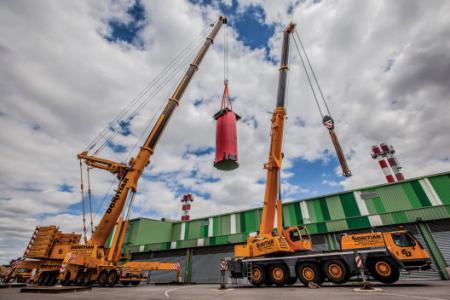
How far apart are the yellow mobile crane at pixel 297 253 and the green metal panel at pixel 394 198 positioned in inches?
531

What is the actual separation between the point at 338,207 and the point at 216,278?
50.0 ft

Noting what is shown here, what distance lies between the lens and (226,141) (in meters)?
12.4

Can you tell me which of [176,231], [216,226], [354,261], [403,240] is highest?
[176,231]

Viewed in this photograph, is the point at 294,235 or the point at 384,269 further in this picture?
the point at 294,235

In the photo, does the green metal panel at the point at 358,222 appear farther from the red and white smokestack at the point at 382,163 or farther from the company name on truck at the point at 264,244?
the red and white smokestack at the point at 382,163

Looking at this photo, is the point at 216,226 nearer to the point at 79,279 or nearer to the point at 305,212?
the point at 305,212

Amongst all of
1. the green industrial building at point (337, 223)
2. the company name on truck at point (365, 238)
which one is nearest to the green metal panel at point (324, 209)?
the green industrial building at point (337, 223)

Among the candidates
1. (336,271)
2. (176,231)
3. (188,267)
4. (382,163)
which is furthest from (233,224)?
(382,163)

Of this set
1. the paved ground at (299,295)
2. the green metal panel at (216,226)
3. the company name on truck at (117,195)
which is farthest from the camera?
the green metal panel at (216,226)

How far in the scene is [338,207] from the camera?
935 inches

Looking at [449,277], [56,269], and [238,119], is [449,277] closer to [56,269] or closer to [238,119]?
[238,119]

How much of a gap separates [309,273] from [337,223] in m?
11.3

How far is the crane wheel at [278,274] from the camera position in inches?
474

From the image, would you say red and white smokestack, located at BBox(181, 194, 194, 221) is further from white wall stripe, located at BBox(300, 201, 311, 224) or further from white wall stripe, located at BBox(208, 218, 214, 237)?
white wall stripe, located at BBox(300, 201, 311, 224)
